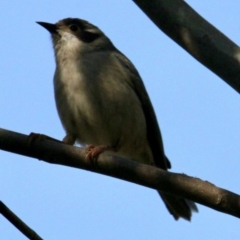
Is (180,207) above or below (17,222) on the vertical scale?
above

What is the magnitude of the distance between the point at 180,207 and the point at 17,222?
13.6ft

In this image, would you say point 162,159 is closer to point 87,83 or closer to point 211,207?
point 87,83

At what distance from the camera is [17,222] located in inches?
149

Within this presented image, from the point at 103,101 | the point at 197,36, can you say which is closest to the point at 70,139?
the point at 103,101

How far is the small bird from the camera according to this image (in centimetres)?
716

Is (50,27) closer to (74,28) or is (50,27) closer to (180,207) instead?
(74,28)

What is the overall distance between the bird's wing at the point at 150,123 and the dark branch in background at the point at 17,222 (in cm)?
409

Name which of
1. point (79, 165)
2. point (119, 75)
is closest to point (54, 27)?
point (119, 75)

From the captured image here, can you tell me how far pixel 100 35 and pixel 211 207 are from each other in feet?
16.0

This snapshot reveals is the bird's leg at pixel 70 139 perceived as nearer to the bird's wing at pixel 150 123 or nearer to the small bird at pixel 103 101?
the small bird at pixel 103 101

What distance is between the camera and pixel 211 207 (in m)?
3.94

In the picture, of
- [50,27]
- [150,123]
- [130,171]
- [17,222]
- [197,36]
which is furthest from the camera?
[50,27]

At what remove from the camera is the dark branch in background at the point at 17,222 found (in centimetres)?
375

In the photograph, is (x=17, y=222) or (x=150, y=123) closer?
(x=17, y=222)
